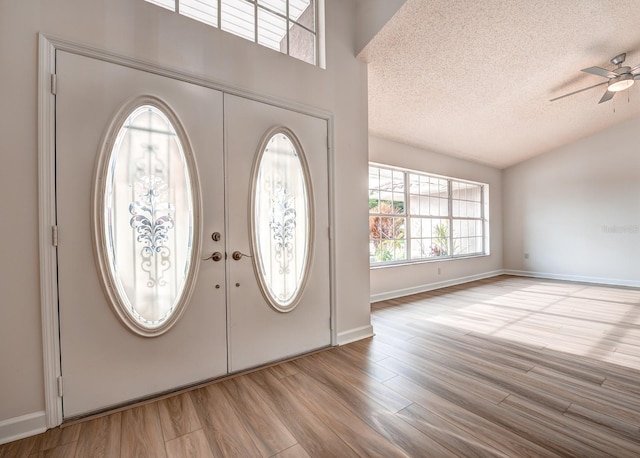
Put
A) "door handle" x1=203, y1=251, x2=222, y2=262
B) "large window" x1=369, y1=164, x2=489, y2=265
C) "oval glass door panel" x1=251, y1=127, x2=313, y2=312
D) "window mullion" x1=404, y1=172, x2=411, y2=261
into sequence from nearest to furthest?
"door handle" x1=203, y1=251, x2=222, y2=262 → "oval glass door panel" x1=251, y1=127, x2=313, y2=312 → "large window" x1=369, y1=164, x2=489, y2=265 → "window mullion" x1=404, y1=172, x2=411, y2=261

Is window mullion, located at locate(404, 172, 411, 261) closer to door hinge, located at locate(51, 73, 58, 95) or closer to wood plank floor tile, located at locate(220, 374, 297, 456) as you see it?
wood plank floor tile, located at locate(220, 374, 297, 456)

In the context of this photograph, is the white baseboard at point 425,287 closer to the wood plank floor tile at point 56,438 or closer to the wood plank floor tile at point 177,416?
the wood plank floor tile at point 177,416

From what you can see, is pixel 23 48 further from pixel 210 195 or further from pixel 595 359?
pixel 595 359

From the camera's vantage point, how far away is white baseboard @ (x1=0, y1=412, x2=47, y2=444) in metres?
1.48

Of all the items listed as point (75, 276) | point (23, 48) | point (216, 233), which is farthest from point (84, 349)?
point (23, 48)

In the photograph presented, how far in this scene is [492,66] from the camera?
3242mm

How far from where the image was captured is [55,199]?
1606mm

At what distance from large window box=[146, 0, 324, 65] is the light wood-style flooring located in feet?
9.05

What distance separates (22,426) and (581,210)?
833 centimetres

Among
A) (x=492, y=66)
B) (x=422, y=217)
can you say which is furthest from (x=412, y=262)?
(x=492, y=66)

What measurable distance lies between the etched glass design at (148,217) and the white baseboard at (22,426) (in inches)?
25.3

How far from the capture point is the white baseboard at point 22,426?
148cm

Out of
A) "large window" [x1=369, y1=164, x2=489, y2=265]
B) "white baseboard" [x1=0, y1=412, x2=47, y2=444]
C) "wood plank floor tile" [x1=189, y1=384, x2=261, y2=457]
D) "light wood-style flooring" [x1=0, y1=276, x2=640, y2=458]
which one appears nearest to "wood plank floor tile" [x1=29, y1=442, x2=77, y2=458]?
"light wood-style flooring" [x1=0, y1=276, x2=640, y2=458]

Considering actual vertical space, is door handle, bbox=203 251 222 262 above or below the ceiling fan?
below
